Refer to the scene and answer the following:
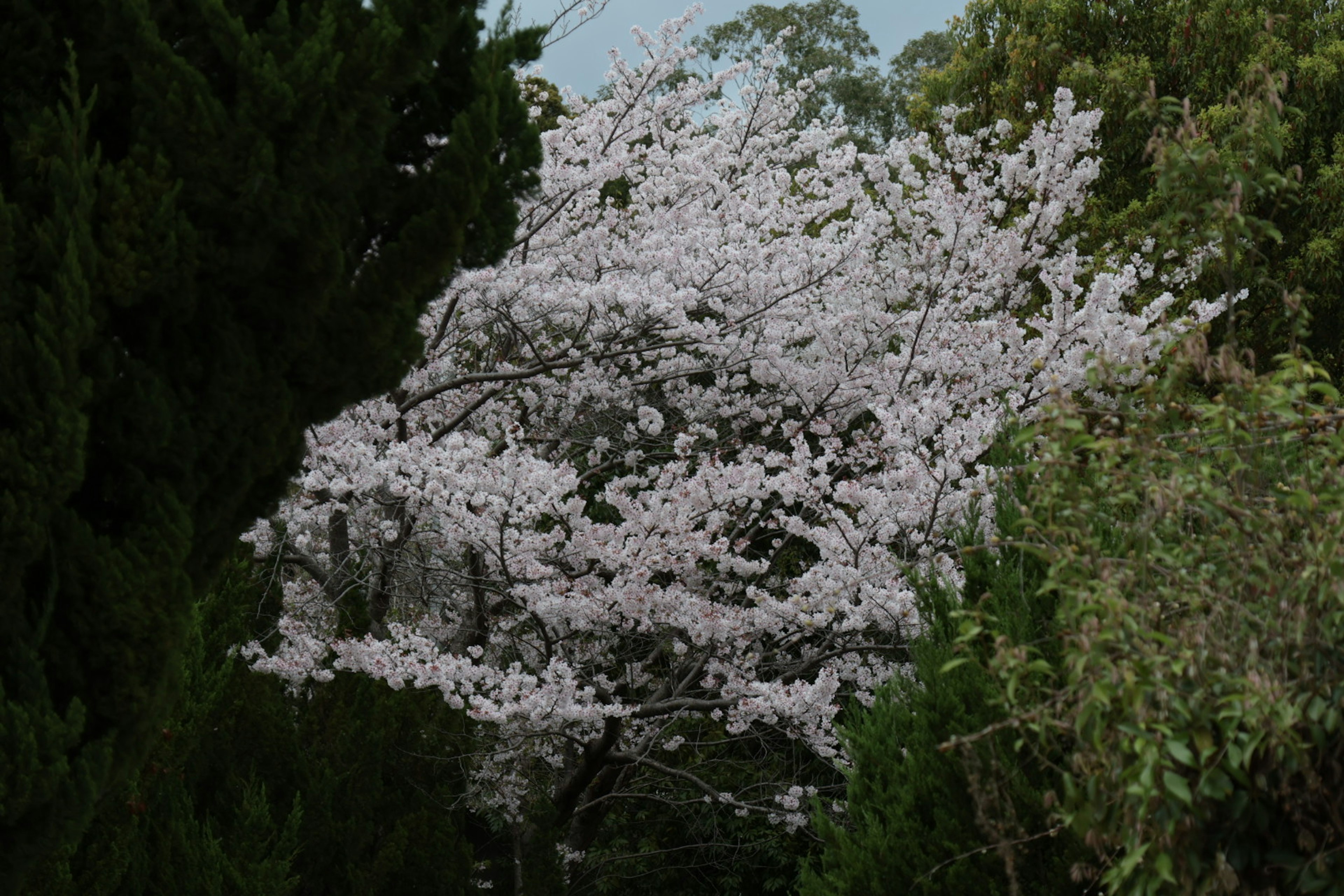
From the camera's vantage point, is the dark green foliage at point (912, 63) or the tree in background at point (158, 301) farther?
the dark green foliage at point (912, 63)

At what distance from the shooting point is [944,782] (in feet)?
14.3

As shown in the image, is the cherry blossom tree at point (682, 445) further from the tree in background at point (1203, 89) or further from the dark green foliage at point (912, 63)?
the dark green foliage at point (912, 63)

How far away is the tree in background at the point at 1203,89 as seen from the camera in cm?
1027

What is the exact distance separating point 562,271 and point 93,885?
14.1 feet

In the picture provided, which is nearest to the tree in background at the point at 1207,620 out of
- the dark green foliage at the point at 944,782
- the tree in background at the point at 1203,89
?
the dark green foliage at the point at 944,782

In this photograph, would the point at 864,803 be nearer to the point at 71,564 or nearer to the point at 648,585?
the point at 648,585

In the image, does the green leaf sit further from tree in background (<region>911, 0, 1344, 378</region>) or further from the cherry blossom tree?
tree in background (<region>911, 0, 1344, 378</region>)

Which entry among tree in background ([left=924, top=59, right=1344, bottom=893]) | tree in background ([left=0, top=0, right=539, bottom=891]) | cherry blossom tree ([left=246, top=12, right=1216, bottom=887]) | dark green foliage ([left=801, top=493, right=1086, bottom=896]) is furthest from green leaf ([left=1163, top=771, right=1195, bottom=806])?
cherry blossom tree ([left=246, top=12, right=1216, bottom=887])

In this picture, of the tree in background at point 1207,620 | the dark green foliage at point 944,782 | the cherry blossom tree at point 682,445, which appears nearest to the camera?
the tree in background at point 1207,620

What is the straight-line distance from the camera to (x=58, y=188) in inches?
123

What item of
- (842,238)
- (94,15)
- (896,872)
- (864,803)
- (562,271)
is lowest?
(896,872)

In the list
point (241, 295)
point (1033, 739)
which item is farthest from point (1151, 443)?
point (241, 295)

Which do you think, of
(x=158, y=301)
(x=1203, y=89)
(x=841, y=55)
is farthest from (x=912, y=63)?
Answer: (x=158, y=301)

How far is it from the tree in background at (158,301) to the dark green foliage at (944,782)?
2192 millimetres
